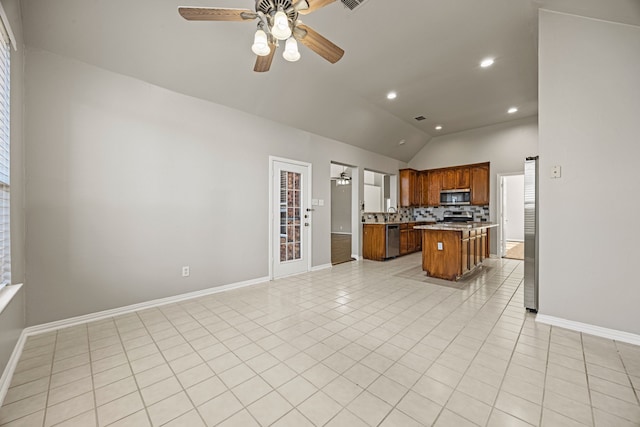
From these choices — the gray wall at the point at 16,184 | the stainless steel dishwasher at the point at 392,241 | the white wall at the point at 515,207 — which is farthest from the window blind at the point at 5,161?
the white wall at the point at 515,207

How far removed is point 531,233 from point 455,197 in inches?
174

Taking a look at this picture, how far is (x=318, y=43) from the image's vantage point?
220 centimetres

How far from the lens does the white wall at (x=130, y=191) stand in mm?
2557

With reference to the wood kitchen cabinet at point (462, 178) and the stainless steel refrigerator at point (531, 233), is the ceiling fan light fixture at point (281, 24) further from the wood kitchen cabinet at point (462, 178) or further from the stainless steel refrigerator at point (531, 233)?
the wood kitchen cabinet at point (462, 178)

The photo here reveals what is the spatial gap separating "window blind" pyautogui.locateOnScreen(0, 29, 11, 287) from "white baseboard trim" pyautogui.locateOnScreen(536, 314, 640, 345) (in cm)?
493

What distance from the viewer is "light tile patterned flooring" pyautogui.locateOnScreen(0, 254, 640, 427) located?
1.49 m

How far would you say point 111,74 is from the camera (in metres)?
2.91

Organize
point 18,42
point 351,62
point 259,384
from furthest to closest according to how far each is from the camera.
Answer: point 351,62 < point 18,42 < point 259,384

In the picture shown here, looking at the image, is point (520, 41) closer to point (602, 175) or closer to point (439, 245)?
point (602, 175)

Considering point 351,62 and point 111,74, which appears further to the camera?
point 351,62

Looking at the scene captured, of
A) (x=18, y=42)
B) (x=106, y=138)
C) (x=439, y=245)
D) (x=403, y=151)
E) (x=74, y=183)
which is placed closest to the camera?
(x=18, y=42)

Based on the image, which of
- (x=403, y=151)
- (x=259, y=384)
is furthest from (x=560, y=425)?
(x=403, y=151)

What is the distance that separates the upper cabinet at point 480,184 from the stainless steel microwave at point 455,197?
0.16 m

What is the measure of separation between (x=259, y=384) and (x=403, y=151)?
23.3 ft
